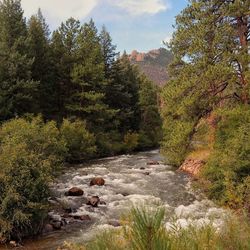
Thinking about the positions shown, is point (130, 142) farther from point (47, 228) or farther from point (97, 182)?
point (47, 228)

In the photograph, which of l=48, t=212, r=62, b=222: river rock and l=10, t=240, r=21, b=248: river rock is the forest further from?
l=48, t=212, r=62, b=222: river rock

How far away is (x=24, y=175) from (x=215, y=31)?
13014mm

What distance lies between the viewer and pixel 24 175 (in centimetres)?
1357

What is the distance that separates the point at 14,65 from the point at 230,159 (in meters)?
24.2

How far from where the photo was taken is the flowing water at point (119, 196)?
43.4ft

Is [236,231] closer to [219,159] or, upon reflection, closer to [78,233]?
[78,233]

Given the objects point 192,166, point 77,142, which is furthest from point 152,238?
point 77,142

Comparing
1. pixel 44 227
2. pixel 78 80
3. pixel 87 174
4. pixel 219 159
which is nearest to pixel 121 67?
pixel 78 80

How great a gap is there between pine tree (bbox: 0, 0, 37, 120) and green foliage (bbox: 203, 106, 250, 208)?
19137 millimetres

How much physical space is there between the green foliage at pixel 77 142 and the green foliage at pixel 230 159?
16719 millimetres

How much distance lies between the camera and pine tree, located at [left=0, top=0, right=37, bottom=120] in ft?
108

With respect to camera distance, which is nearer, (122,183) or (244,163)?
(244,163)

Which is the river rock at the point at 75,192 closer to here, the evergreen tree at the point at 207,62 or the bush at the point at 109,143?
the evergreen tree at the point at 207,62

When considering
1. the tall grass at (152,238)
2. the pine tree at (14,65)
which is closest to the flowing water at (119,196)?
the tall grass at (152,238)
